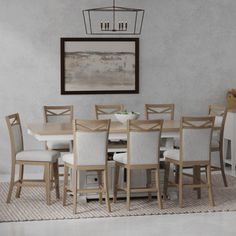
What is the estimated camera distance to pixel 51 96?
9.53m

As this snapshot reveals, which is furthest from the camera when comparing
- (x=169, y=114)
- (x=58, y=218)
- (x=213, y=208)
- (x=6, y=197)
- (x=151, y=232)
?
(x=169, y=114)

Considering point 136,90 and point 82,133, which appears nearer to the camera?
point 82,133

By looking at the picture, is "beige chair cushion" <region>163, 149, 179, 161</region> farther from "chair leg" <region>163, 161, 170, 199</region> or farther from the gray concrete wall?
the gray concrete wall

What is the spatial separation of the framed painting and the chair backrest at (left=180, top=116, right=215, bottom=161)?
8.50 feet

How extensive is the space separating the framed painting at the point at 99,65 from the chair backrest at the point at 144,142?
2659mm

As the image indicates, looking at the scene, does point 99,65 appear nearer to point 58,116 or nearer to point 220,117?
point 58,116

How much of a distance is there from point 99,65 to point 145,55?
71 centimetres

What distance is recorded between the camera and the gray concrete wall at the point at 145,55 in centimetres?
938

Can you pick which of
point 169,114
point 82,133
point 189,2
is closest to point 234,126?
point 169,114

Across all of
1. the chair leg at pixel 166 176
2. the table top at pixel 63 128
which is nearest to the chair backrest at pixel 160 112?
the table top at pixel 63 128

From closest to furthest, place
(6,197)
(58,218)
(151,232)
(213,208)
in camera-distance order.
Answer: (151,232) < (58,218) < (213,208) < (6,197)

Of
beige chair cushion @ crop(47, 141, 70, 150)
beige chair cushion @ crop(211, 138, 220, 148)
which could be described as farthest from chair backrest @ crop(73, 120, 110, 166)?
beige chair cushion @ crop(211, 138, 220, 148)

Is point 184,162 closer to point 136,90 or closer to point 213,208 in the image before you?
point 213,208

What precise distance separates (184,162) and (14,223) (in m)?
1.98
